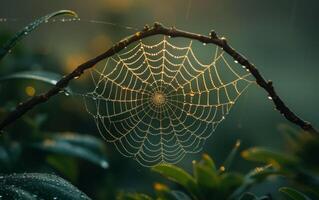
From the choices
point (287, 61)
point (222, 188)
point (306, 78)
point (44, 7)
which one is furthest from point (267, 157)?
point (44, 7)

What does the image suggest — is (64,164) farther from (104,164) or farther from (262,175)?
(262,175)

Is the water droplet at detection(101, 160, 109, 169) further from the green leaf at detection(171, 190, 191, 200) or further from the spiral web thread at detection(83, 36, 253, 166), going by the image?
the green leaf at detection(171, 190, 191, 200)

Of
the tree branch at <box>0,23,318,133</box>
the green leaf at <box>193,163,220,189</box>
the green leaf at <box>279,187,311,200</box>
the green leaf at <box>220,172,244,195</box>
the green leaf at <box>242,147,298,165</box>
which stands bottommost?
the green leaf at <box>242,147,298,165</box>

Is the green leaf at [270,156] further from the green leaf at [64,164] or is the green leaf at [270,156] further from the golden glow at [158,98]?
the golden glow at [158,98]

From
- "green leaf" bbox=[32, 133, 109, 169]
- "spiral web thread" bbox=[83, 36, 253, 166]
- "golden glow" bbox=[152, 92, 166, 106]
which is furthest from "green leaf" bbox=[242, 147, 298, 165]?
"golden glow" bbox=[152, 92, 166, 106]

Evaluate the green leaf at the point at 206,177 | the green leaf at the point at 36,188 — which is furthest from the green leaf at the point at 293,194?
the green leaf at the point at 36,188
